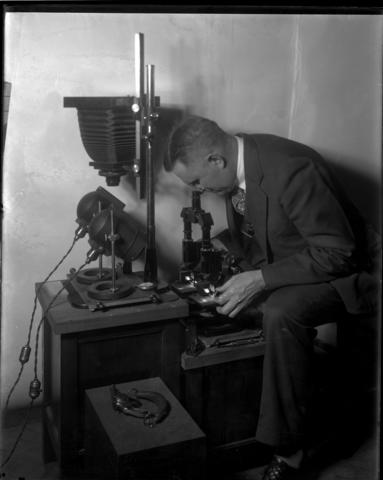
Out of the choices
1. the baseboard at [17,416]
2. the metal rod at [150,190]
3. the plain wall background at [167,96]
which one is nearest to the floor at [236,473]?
the baseboard at [17,416]

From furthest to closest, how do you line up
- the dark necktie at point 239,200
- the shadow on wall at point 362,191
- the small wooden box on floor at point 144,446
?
the dark necktie at point 239,200, the shadow on wall at point 362,191, the small wooden box on floor at point 144,446

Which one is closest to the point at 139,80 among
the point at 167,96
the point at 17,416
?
the point at 167,96

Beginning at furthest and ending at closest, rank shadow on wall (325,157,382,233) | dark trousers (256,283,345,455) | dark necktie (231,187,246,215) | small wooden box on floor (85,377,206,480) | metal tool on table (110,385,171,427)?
dark necktie (231,187,246,215) → dark trousers (256,283,345,455) → shadow on wall (325,157,382,233) → metal tool on table (110,385,171,427) → small wooden box on floor (85,377,206,480)

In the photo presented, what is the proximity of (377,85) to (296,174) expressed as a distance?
1.06 feet

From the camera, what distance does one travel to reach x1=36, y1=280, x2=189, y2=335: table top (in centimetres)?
162

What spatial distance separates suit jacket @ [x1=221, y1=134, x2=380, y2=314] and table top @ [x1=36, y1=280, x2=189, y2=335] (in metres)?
0.28

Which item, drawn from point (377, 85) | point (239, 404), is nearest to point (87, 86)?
point (377, 85)

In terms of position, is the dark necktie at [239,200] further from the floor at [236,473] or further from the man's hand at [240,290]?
the floor at [236,473]

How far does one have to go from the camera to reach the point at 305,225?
1.67m

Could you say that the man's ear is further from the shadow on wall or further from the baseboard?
the baseboard

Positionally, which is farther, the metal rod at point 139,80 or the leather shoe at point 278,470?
the leather shoe at point 278,470

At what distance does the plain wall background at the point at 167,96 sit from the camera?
1.50 m

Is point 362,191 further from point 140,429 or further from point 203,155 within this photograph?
point 140,429

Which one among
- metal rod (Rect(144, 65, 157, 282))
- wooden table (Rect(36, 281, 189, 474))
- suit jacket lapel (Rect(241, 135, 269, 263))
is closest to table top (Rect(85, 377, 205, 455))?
wooden table (Rect(36, 281, 189, 474))
